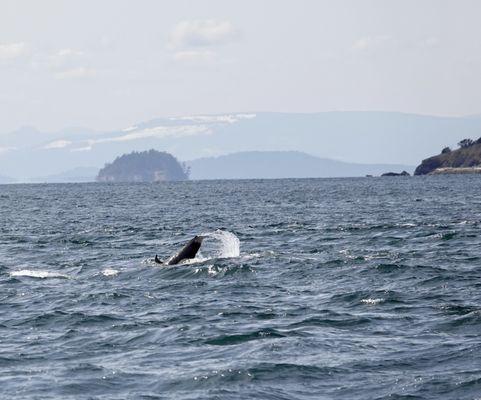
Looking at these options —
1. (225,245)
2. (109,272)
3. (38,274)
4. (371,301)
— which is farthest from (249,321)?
(225,245)

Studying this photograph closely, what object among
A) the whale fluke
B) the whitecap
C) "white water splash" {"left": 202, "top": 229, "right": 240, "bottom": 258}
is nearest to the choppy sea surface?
the whitecap

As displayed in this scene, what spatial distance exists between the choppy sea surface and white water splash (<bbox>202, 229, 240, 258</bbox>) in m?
0.29

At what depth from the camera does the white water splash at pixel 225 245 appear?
148ft

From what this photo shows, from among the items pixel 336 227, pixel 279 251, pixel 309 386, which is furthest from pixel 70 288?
pixel 336 227

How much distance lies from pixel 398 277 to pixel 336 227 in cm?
2840

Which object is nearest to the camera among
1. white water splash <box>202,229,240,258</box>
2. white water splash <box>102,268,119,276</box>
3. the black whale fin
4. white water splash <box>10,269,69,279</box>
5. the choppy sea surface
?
the choppy sea surface

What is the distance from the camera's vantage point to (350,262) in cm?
4041

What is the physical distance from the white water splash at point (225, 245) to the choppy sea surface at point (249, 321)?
286 millimetres

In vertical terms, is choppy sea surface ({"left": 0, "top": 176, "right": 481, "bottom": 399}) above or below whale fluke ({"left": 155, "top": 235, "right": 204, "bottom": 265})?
below

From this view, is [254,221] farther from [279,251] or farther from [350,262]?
[350,262]

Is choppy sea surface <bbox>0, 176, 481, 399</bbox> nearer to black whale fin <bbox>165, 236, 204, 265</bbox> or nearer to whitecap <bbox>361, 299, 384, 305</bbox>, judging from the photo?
whitecap <bbox>361, 299, 384, 305</bbox>

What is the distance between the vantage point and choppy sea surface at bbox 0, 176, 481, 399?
826 inches

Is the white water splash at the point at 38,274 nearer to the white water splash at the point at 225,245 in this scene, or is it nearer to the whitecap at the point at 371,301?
the white water splash at the point at 225,245

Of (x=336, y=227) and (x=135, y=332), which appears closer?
(x=135, y=332)
